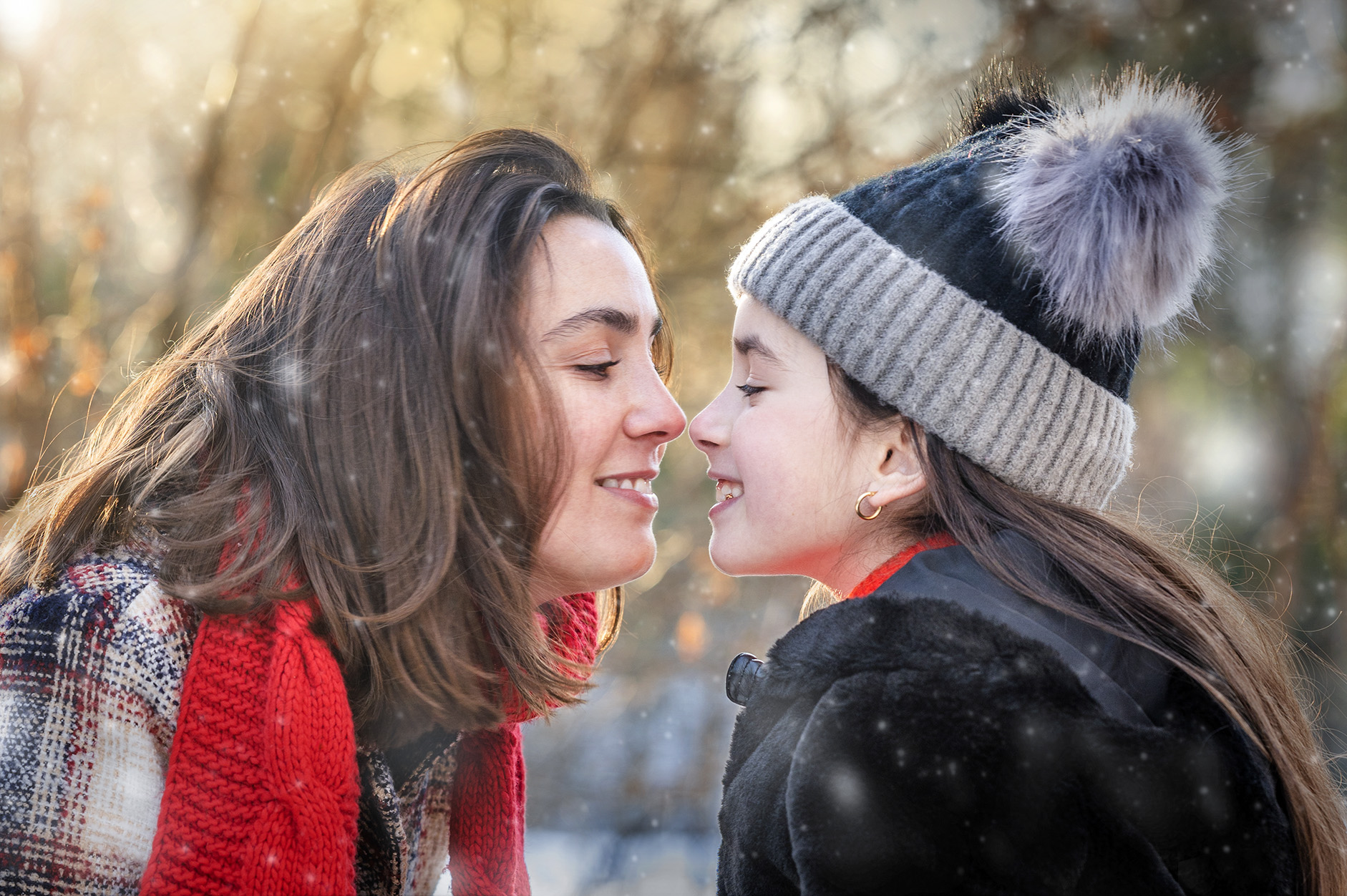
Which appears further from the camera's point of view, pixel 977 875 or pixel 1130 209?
pixel 1130 209

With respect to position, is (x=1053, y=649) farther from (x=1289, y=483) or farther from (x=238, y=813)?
(x=1289, y=483)

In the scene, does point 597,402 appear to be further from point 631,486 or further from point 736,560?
point 736,560

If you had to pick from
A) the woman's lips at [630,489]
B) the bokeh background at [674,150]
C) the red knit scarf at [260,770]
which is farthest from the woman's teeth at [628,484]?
the bokeh background at [674,150]

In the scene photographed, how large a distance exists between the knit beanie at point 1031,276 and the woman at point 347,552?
0.43 metres

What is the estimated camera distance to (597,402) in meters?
1.69

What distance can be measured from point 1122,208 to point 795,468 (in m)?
0.69

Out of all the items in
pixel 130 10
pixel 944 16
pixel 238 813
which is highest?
pixel 944 16

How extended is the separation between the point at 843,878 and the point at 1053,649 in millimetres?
418

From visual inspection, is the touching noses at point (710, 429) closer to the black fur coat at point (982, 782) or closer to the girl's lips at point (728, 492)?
the girl's lips at point (728, 492)

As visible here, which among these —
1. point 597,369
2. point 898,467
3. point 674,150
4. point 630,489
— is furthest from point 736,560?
point 674,150

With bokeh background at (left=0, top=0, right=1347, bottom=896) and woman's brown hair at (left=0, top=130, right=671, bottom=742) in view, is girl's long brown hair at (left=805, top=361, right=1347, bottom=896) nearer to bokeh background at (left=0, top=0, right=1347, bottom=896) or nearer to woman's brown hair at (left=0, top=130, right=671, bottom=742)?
woman's brown hair at (left=0, top=130, right=671, bottom=742)

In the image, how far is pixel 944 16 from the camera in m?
3.85

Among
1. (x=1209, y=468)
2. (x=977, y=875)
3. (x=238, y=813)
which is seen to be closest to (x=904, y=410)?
(x=977, y=875)

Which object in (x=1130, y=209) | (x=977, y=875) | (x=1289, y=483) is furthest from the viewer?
(x=1289, y=483)
